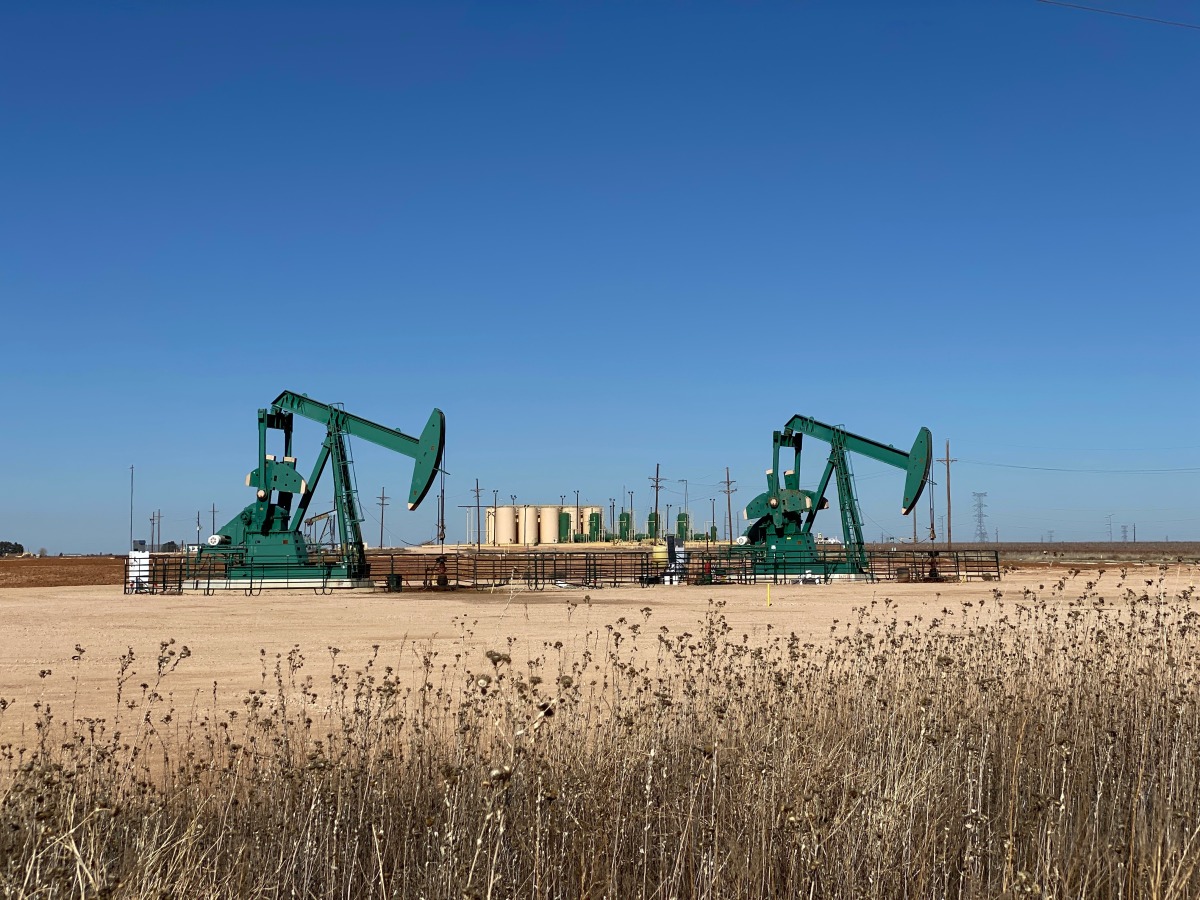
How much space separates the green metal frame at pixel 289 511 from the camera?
30.3m

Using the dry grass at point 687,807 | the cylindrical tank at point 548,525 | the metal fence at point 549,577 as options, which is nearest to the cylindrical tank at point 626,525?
the cylindrical tank at point 548,525

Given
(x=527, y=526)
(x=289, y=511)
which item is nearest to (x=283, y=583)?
(x=289, y=511)

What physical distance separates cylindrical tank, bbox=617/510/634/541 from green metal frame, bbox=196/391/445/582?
75.6m

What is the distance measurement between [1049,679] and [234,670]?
854 cm

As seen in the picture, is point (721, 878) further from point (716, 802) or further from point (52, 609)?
point (52, 609)

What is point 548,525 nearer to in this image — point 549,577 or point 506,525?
point 506,525

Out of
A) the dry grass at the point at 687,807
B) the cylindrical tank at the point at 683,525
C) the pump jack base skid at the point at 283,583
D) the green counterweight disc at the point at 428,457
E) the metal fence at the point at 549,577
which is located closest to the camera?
the dry grass at the point at 687,807

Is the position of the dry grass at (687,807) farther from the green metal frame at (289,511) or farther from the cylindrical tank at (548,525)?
the cylindrical tank at (548,525)

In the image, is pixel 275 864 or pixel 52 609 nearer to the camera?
pixel 275 864

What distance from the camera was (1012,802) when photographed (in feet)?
15.4

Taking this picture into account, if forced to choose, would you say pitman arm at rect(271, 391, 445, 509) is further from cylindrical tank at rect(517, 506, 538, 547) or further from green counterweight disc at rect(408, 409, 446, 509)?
cylindrical tank at rect(517, 506, 538, 547)

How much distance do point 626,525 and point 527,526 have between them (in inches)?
378

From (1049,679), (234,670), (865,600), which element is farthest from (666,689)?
(865,600)

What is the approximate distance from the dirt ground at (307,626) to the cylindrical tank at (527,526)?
7507 centimetres
